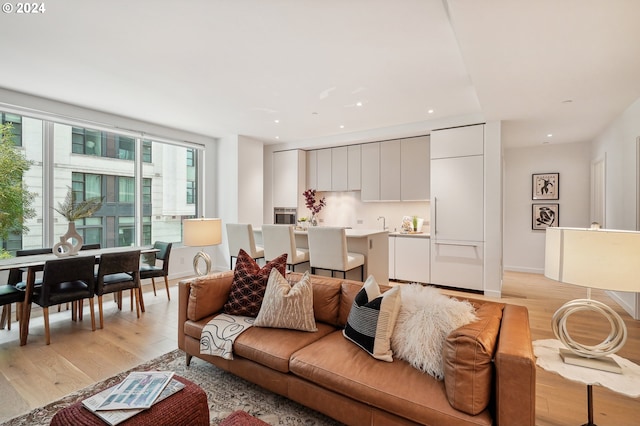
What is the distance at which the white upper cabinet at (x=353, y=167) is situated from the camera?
6.09 meters

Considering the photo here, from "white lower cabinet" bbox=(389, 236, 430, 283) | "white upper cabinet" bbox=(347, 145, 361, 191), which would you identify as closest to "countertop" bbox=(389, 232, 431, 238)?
"white lower cabinet" bbox=(389, 236, 430, 283)

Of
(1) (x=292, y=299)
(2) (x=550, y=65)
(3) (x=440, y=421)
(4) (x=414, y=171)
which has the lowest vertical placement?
(3) (x=440, y=421)

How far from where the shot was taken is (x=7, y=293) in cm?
291

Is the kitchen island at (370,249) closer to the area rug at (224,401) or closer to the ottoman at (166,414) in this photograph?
the area rug at (224,401)

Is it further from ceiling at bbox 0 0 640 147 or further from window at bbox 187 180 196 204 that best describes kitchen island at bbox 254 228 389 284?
window at bbox 187 180 196 204

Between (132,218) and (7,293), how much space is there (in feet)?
8.07

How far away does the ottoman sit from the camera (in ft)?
4.36

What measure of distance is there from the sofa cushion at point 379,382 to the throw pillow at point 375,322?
52 mm

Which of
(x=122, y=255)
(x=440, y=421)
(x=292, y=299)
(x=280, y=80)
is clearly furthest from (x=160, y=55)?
(x=440, y=421)

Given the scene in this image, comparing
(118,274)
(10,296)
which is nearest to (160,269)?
(118,274)

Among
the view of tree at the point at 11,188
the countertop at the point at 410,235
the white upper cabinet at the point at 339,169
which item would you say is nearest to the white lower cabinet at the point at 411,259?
the countertop at the point at 410,235

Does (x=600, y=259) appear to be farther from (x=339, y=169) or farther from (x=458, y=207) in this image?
(x=339, y=169)

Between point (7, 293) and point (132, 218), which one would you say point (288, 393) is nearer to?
point (7, 293)

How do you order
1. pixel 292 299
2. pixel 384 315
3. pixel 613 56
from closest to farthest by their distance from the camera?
1. pixel 384 315
2. pixel 292 299
3. pixel 613 56
